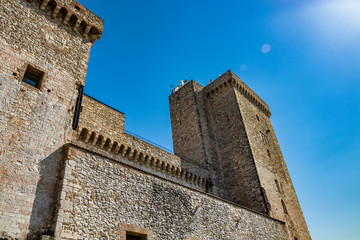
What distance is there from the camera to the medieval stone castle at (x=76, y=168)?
6965 mm

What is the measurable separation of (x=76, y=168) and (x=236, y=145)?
12977mm

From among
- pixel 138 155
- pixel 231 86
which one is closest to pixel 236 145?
pixel 231 86

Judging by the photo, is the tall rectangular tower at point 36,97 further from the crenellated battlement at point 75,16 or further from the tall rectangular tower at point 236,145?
the tall rectangular tower at point 236,145

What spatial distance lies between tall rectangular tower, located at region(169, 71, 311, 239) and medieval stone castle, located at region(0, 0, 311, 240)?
0.78 feet

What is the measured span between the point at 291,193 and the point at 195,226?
12.4 metres

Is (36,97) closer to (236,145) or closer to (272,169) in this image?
(236,145)

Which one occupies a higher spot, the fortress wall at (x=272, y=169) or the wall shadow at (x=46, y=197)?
the fortress wall at (x=272, y=169)

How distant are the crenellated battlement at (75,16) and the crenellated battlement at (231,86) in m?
12.0

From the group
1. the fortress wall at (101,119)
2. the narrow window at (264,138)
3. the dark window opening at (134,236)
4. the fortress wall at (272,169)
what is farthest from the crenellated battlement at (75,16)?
the narrow window at (264,138)

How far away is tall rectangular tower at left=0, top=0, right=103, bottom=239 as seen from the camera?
264 inches

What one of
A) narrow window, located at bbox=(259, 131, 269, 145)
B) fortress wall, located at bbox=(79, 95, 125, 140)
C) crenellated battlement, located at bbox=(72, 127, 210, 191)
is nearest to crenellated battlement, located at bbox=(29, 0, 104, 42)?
fortress wall, located at bbox=(79, 95, 125, 140)

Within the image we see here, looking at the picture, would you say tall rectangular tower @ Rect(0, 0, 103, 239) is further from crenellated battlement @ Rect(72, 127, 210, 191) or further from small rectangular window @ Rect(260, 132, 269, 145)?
small rectangular window @ Rect(260, 132, 269, 145)

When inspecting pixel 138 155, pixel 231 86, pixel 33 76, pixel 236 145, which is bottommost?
pixel 138 155

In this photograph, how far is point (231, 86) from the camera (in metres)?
21.5
